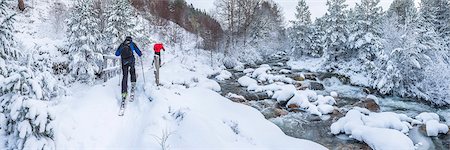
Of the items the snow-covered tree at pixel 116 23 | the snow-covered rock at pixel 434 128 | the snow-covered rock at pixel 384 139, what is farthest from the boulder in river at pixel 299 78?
the snow-covered tree at pixel 116 23

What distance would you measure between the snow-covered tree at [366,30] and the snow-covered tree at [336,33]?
5.08 ft

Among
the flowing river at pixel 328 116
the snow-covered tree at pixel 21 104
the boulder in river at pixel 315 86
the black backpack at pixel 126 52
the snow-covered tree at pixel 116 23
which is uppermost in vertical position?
the snow-covered tree at pixel 116 23

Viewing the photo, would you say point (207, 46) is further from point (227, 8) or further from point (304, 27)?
point (304, 27)

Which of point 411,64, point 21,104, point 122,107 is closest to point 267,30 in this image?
point 411,64

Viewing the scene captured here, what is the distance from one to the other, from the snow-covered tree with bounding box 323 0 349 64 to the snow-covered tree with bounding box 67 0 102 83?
22012 millimetres

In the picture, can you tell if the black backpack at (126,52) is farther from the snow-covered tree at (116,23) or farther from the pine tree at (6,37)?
the snow-covered tree at (116,23)

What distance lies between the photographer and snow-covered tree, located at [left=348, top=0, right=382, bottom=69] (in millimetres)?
26025

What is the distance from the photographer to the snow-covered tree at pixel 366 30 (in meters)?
26.0

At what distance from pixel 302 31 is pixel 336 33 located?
8.44 metres

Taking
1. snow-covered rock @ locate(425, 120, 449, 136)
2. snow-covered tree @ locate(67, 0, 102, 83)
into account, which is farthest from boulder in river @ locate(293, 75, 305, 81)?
snow-covered tree @ locate(67, 0, 102, 83)

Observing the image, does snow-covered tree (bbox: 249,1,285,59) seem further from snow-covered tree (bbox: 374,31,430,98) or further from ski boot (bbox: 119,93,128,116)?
ski boot (bbox: 119,93,128,116)

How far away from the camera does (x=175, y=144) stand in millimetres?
5117

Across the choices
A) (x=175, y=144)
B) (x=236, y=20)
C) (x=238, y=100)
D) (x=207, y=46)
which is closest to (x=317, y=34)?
(x=236, y=20)

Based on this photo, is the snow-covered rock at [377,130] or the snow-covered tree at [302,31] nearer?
the snow-covered rock at [377,130]
